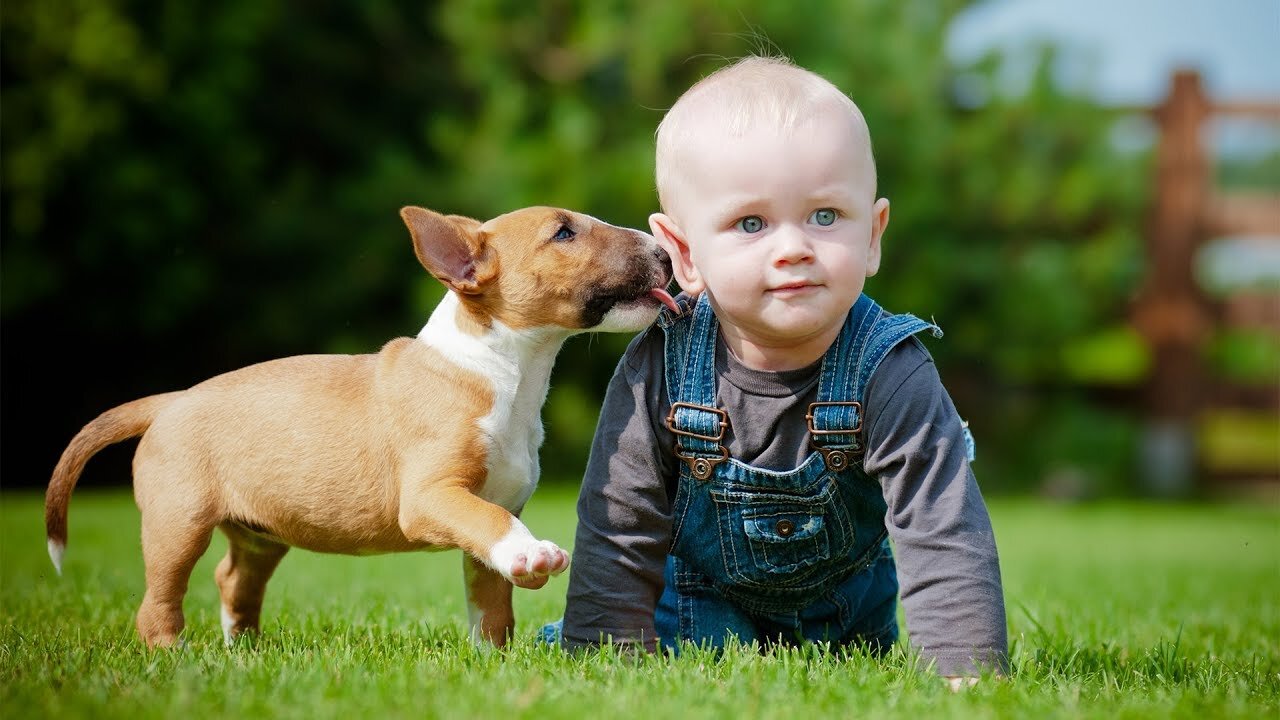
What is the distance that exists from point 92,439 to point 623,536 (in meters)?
1.38

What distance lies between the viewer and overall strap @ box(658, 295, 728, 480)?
2.87 metres

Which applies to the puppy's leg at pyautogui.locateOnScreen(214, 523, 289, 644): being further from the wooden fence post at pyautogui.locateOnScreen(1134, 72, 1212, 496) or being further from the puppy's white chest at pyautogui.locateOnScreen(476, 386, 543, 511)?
the wooden fence post at pyautogui.locateOnScreen(1134, 72, 1212, 496)

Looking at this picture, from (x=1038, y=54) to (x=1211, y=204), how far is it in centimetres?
280

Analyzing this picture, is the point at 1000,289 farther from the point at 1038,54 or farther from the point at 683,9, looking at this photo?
the point at 683,9

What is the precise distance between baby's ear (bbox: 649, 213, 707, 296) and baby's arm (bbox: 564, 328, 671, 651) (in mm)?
244

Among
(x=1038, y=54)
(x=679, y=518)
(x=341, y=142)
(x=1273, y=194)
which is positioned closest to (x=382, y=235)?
(x=341, y=142)

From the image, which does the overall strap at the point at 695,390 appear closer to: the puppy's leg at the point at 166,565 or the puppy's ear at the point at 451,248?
the puppy's ear at the point at 451,248

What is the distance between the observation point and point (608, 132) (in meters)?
11.7

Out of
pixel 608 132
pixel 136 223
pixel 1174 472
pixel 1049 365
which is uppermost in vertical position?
pixel 608 132

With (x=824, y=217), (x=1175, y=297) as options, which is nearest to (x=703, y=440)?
(x=824, y=217)

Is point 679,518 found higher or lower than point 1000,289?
lower

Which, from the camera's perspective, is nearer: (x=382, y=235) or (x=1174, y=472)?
(x=382, y=235)

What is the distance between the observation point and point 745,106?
274cm

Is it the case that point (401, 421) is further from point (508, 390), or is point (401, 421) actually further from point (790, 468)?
point (790, 468)
